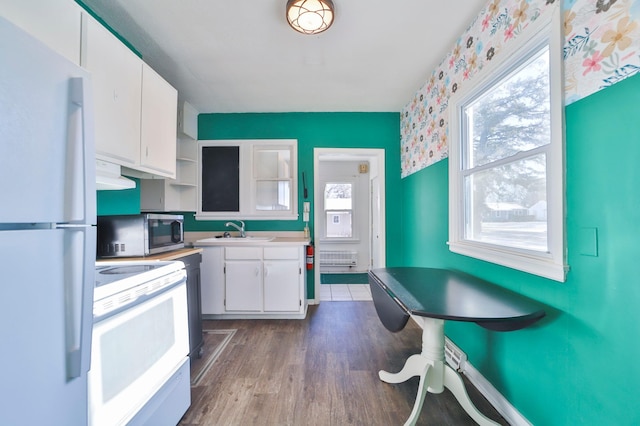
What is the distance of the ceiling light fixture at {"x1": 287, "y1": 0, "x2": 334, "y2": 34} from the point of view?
5.11ft

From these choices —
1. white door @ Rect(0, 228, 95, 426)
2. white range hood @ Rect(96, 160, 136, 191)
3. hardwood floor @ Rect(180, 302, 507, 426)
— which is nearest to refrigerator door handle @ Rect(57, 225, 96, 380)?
white door @ Rect(0, 228, 95, 426)

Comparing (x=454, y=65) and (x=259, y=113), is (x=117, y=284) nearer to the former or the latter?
(x=454, y=65)

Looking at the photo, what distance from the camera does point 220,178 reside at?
337cm

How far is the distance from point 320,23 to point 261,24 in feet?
1.40

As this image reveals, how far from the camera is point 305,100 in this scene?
3016 millimetres

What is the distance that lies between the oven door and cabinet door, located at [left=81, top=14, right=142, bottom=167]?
981 millimetres

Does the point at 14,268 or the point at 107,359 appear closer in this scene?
the point at 14,268

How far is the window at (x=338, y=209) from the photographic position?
5.25 metres

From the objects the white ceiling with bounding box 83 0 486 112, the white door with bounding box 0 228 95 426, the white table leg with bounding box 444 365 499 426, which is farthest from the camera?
the white ceiling with bounding box 83 0 486 112

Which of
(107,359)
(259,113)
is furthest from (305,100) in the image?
(107,359)

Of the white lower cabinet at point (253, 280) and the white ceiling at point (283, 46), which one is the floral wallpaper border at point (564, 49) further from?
the white lower cabinet at point (253, 280)

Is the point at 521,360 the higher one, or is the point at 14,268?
the point at 14,268

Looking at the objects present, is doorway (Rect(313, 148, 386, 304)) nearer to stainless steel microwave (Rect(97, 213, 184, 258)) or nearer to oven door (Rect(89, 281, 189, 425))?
stainless steel microwave (Rect(97, 213, 184, 258))

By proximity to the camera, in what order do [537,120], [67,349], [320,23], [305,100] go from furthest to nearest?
[305,100] < [320,23] < [537,120] < [67,349]
